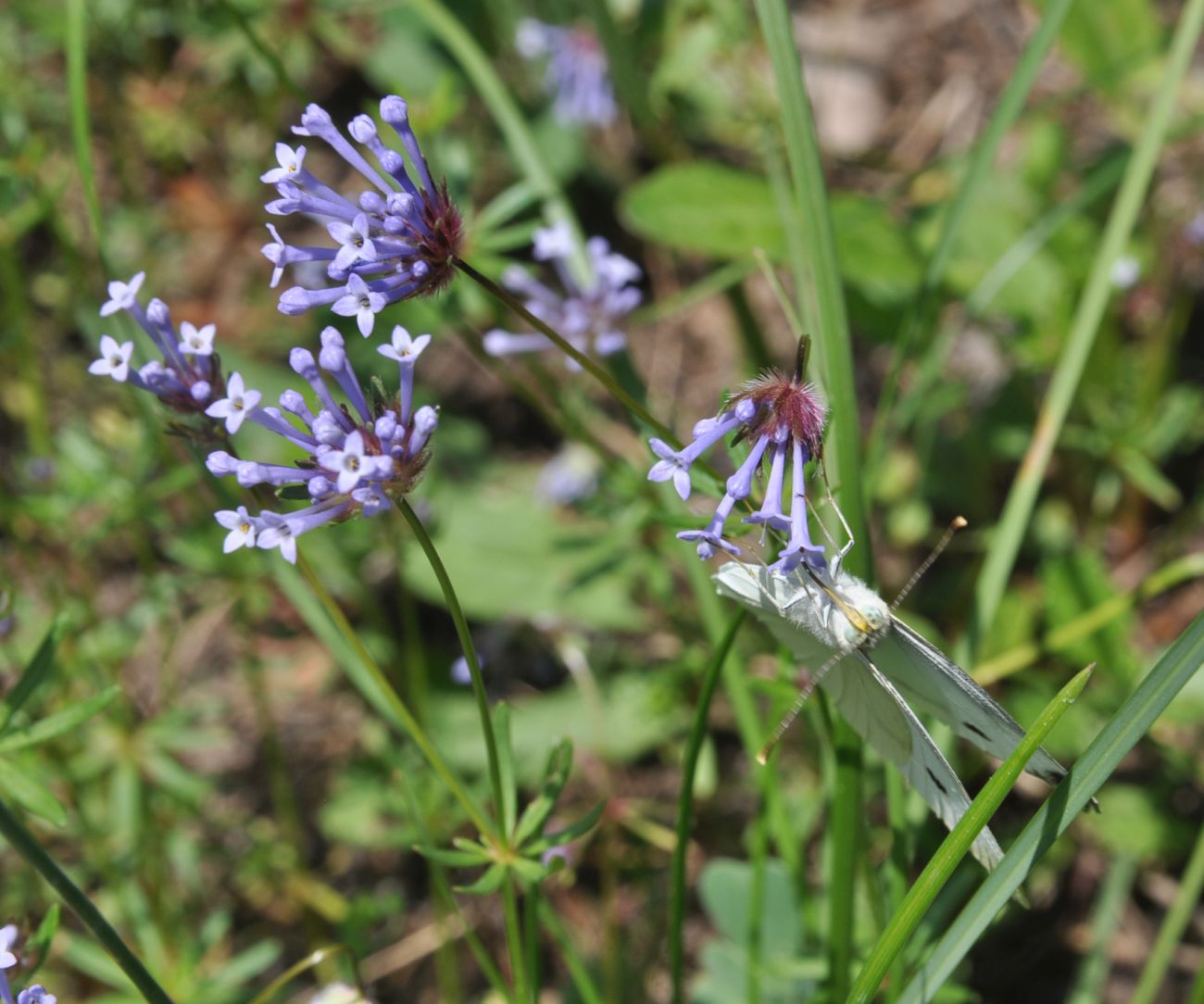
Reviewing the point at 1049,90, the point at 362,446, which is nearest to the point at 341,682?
the point at 362,446

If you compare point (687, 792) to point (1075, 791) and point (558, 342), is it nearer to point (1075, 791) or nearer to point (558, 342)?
point (1075, 791)

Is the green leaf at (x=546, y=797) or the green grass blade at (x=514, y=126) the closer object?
the green leaf at (x=546, y=797)

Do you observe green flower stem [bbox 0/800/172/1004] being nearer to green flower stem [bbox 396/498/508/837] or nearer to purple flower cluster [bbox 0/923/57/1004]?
purple flower cluster [bbox 0/923/57/1004]

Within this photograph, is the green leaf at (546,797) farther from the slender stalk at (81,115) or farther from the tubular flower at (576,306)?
the slender stalk at (81,115)

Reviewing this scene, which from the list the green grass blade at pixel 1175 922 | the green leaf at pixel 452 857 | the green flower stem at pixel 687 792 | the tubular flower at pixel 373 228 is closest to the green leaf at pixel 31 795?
the green leaf at pixel 452 857

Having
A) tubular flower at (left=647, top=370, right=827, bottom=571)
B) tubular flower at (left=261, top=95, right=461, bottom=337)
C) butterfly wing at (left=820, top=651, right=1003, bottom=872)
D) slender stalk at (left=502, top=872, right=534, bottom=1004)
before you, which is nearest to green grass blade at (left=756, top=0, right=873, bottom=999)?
butterfly wing at (left=820, top=651, right=1003, bottom=872)

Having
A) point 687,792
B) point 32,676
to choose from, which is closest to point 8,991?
point 32,676
